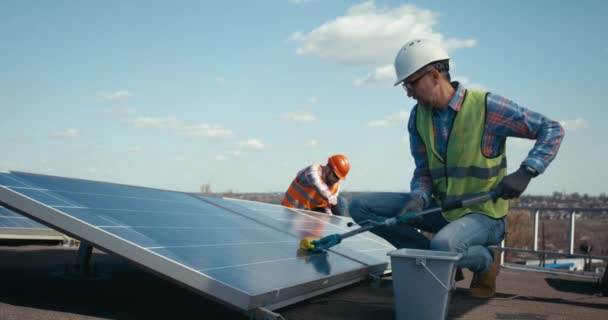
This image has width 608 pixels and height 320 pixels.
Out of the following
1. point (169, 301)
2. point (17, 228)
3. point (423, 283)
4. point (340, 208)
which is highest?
point (340, 208)

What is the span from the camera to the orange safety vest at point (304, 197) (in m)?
9.15

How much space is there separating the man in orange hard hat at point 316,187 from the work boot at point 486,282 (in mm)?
4353

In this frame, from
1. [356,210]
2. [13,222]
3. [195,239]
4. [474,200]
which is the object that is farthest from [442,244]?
[13,222]

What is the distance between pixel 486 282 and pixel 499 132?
4.18 feet

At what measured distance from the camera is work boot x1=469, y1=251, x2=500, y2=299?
190 inches

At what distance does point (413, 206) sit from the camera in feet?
14.9

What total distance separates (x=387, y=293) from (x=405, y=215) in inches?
35.5

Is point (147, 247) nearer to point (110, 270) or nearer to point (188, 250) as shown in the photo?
point (188, 250)

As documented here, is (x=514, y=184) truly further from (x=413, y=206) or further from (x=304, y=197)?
(x=304, y=197)

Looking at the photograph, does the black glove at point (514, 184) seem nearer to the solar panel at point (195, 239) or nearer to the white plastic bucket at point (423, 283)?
the white plastic bucket at point (423, 283)

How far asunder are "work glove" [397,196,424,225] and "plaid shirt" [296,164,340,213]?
445 cm

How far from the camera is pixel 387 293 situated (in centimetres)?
490

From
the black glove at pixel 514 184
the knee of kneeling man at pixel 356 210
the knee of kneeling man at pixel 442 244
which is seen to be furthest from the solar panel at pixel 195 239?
the black glove at pixel 514 184

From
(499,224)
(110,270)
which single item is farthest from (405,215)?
(110,270)
